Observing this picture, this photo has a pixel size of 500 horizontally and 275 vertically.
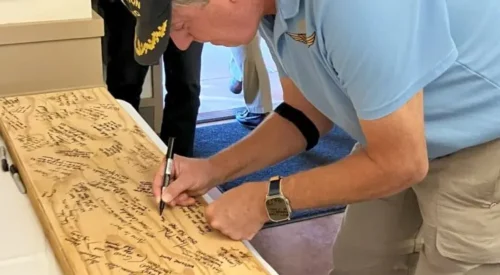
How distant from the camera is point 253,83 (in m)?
3.09

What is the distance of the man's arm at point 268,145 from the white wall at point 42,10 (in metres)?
0.57

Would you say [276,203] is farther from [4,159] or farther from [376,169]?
[4,159]

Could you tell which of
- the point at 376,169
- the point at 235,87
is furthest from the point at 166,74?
the point at 376,169

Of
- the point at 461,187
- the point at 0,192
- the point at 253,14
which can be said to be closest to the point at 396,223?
the point at 461,187

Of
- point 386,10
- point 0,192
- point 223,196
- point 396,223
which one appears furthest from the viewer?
point 396,223

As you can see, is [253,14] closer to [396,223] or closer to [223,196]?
[223,196]

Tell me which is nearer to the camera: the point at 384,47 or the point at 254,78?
the point at 384,47

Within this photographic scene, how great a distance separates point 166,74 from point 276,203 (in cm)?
164

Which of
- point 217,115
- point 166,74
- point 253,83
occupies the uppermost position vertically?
point 166,74

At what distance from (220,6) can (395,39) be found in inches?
9.7

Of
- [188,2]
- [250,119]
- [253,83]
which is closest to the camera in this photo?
[188,2]

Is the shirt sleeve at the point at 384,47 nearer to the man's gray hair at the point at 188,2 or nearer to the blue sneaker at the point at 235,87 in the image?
the man's gray hair at the point at 188,2

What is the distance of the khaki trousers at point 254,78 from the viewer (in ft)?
9.89

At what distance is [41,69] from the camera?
1689 millimetres
